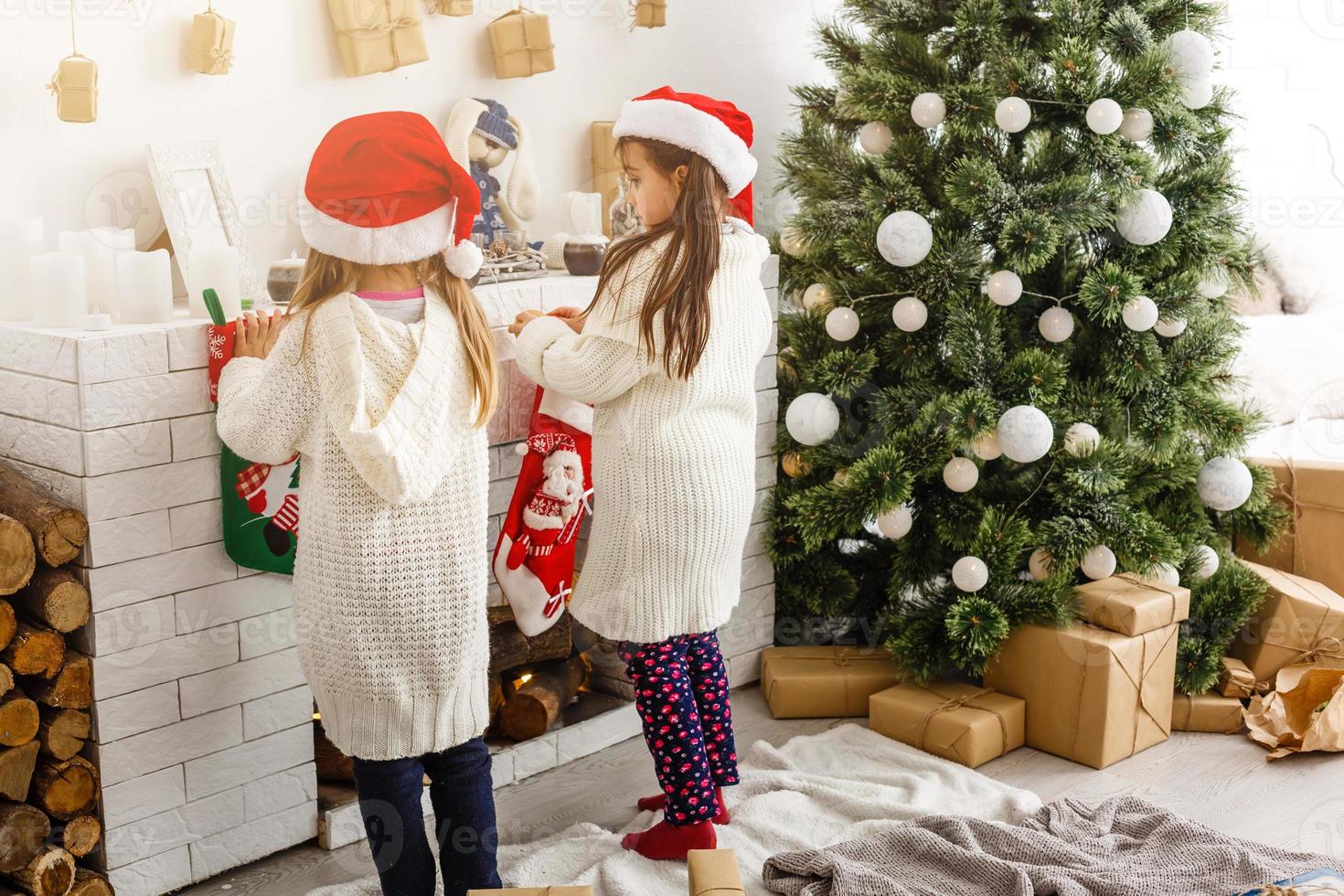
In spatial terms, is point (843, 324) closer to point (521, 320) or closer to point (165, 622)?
point (521, 320)

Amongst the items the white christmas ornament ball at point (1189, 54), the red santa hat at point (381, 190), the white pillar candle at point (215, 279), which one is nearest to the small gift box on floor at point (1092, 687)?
the white christmas ornament ball at point (1189, 54)

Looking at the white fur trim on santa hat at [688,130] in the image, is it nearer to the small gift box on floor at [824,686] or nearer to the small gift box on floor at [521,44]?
the small gift box on floor at [521,44]

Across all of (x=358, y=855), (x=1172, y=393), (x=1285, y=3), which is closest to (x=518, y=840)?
(x=358, y=855)

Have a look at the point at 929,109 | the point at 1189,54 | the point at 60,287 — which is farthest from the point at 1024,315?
the point at 60,287

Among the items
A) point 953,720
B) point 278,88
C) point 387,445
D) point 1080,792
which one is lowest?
point 1080,792

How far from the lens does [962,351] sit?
8.91ft

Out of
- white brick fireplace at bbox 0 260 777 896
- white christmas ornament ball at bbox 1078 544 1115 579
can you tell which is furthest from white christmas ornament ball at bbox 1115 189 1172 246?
white brick fireplace at bbox 0 260 777 896

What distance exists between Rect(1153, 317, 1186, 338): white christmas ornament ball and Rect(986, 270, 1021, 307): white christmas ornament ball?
302 millimetres

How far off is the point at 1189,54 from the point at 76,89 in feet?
6.78

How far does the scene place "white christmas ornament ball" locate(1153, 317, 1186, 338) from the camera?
2695mm

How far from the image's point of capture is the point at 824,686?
2.90 metres

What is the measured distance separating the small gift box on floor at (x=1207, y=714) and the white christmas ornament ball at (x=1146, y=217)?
1.01 m

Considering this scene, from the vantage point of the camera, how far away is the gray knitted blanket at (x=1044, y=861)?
6.99ft

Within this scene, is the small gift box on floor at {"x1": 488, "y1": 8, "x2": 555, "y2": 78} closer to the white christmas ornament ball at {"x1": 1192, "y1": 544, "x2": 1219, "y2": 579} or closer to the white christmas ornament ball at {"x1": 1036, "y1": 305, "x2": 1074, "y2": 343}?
the white christmas ornament ball at {"x1": 1036, "y1": 305, "x2": 1074, "y2": 343}
